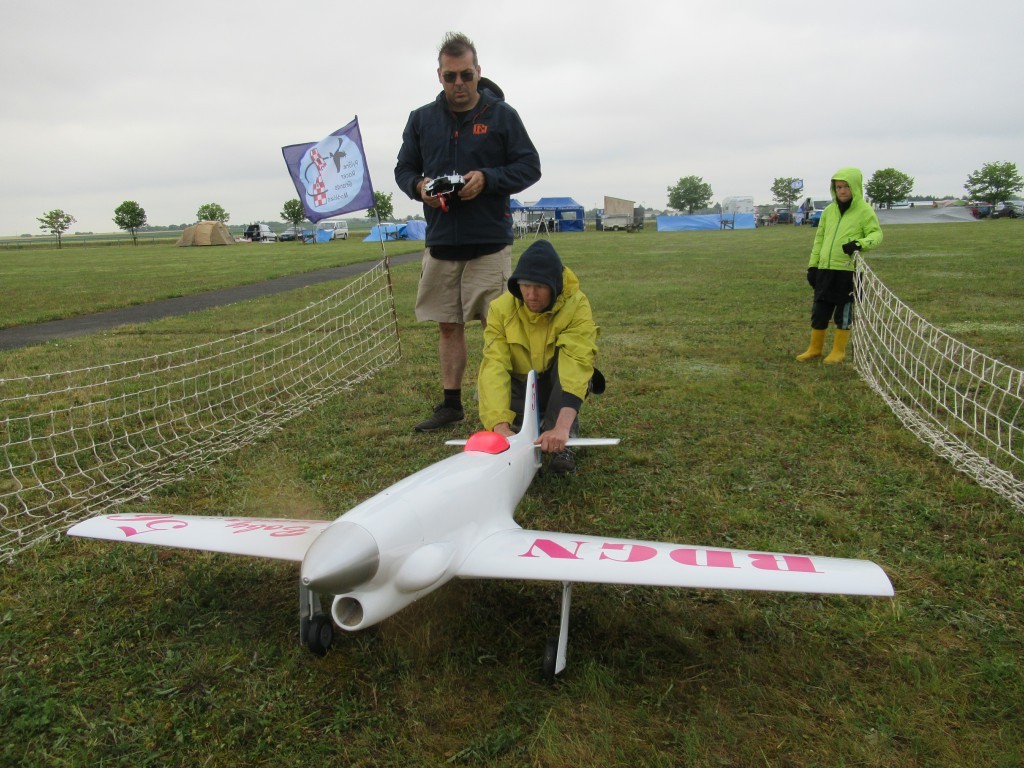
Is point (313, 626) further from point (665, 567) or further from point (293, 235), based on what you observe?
point (293, 235)

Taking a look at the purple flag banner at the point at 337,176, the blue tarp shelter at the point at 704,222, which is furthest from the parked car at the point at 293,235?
the purple flag banner at the point at 337,176

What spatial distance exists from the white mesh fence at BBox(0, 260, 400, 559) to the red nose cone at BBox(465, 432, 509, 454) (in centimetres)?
229

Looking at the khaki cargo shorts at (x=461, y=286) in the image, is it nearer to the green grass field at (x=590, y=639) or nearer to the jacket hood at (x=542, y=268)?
the green grass field at (x=590, y=639)

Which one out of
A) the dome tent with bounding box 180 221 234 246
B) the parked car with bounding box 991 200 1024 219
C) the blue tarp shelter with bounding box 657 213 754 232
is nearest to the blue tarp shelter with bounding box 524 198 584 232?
the blue tarp shelter with bounding box 657 213 754 232

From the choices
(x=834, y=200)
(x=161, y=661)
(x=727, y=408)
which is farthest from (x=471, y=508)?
(x=834, y=200)

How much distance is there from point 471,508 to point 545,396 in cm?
175

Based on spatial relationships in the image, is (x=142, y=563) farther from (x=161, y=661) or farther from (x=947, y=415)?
(x=947, y=415)

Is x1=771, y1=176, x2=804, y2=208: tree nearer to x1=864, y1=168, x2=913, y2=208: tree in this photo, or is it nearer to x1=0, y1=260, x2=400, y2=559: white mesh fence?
x1=864, y1=168, x2=913, y2=208: tree

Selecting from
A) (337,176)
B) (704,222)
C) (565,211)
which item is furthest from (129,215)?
(337,176)

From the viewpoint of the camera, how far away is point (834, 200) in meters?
7.17

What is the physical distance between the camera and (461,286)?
5.28 m

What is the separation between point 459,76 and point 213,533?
3.46 meters

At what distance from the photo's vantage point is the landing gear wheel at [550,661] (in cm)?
244

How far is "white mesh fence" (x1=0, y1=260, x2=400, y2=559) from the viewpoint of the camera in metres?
4.02
